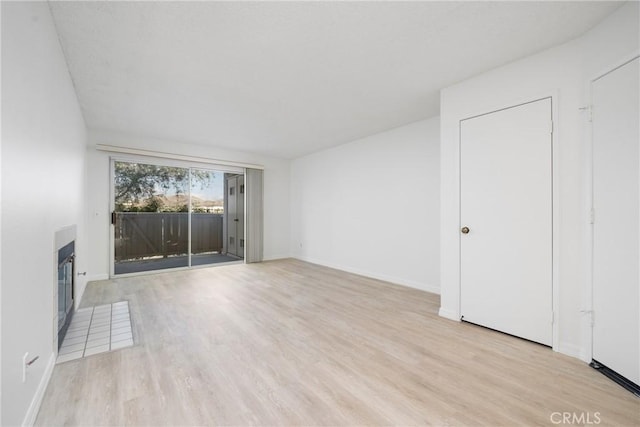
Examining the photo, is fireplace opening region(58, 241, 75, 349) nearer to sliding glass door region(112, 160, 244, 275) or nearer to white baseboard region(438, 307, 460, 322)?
sliding glass door region(112, 160, 244, 275)

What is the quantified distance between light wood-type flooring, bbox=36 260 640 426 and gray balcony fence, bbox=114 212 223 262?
2.30 metres

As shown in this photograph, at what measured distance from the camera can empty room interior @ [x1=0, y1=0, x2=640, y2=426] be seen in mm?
1493

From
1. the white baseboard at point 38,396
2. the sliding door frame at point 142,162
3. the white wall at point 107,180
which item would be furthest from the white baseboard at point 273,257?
the white baseboard at point 38,396

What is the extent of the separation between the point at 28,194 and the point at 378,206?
13.4 ft

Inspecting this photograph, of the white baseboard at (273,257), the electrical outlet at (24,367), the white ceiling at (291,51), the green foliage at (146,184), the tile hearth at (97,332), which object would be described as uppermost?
the white ceiling at (291,51)

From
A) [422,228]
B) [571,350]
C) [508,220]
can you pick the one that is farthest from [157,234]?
[571,350]

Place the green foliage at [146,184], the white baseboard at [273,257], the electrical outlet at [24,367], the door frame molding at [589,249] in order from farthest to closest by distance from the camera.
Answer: the white baseboard at [273,257], the green foliage at [146,184], the door frame molding at [589,249], the electrical outlet at [24,367]

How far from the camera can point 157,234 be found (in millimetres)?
5160

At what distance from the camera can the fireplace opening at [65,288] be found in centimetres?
226

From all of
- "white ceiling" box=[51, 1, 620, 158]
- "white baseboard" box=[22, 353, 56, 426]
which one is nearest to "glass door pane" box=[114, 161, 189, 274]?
"white ceiling" box=[51, 1, 620, 158]

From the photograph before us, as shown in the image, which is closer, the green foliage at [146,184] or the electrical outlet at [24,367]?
the electrical outlet at [24,367]

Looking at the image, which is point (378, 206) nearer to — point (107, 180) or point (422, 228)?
point (422, 228)

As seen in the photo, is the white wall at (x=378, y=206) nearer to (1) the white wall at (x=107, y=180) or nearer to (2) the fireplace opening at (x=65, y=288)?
(1) the white wall at (x=107, y=180)

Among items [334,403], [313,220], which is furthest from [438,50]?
[313,220]
